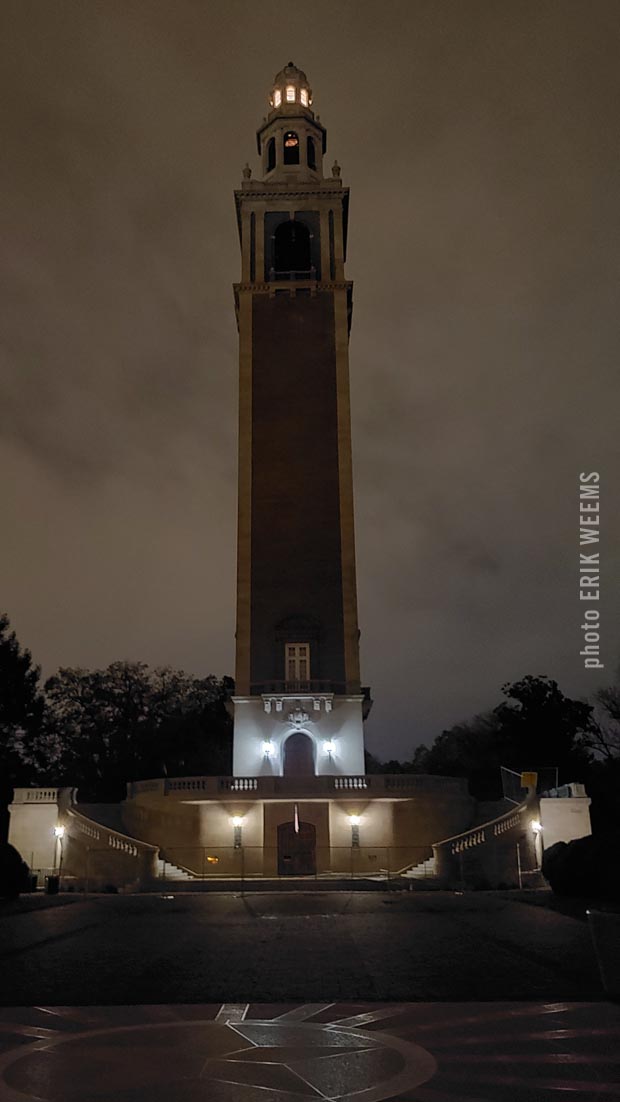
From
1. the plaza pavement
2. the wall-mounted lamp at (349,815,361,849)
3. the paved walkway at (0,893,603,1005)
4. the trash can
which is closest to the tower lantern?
the wall-mounted lamp at (349,815,361,849)

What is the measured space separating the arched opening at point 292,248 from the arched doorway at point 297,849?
35.1m

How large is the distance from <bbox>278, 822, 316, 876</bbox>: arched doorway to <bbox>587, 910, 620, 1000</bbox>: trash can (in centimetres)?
3208

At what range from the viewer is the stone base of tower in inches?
1797

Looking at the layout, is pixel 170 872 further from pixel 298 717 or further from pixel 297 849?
pixel 298 717

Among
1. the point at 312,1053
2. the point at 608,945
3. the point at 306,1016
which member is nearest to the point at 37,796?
the point at 306,1016

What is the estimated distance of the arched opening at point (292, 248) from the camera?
56.4 metres

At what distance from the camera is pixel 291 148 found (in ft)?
203

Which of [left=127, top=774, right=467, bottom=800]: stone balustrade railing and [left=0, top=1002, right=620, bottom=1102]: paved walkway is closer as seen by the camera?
[left=0, top=1002, right=620, bottom=1102]: paved walkway

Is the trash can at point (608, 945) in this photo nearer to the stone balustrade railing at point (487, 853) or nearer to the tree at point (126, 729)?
the stone balustrade railing at point (487, 853)

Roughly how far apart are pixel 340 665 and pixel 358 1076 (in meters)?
40.8

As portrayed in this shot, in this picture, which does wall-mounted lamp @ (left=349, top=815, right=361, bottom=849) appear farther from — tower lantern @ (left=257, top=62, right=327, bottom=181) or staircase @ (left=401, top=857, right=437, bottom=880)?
tower lantern @ (left=257, top=62, right=327, bottom=181)

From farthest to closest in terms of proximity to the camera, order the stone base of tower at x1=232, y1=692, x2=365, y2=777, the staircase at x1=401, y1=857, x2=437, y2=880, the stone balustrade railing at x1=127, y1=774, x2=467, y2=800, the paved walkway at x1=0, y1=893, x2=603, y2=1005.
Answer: the stone base of tower at x1=232, y1=692, x2=365, y2=777
the stone balustrade railing at x1=127, y1=774, x2=467, y2=800
the staircase at x1=401, y1=857, x2=437, y2=880
the paved walkway at x1=0, y1=893, x2=603, y2=1005

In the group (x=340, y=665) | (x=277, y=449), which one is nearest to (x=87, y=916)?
(x=340, y=665)

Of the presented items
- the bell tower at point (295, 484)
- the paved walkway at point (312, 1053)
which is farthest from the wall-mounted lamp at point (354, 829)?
the paved walkway at point (312, 1053)
